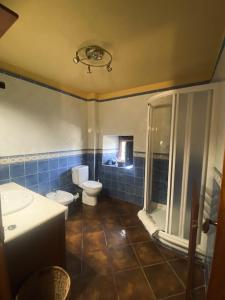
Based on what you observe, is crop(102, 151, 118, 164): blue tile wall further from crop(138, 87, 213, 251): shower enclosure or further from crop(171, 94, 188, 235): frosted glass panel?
crop(171, 94, 188, 235): frosted glass panel

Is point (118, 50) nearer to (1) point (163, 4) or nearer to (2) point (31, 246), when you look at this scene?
(1) point (163, 4)

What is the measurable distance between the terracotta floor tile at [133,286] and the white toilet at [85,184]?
144cm

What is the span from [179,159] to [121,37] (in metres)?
1.40

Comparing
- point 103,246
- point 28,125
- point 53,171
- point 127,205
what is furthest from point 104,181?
point 28,125

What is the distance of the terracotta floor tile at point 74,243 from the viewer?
6.02 ft

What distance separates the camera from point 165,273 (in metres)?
1.54

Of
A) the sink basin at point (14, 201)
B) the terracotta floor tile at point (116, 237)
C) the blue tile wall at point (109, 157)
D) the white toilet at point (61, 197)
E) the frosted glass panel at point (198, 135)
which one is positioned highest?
the frosted glass panel at point (198, 135)

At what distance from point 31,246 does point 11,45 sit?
6.31 feet

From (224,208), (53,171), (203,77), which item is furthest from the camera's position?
(53,171)

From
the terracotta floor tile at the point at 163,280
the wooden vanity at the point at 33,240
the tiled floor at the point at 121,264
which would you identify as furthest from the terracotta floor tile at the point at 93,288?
the terracotta floor tile at the point at 163,280

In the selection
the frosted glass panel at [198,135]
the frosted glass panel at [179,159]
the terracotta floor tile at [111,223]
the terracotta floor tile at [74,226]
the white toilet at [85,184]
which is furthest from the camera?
the white toilet at [85,184]

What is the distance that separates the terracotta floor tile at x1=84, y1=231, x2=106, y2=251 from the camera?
73.9 inches

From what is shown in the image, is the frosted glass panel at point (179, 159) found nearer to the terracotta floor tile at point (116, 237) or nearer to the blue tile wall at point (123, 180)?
the terracotta floor tile at point (116, 237)

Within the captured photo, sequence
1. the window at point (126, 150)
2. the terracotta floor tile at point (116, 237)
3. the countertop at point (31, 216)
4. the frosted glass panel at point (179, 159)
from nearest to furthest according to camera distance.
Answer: the countertop at point (31, 216)
the frosted glass panel at point (179, 159)
the terracotta floor tile at point (116, 237)
the window at point (126, 150)
